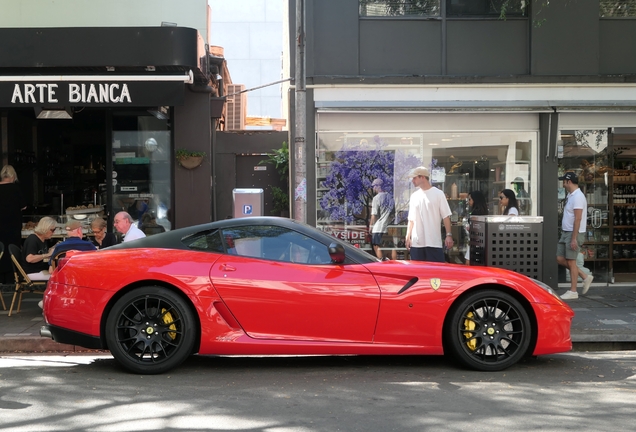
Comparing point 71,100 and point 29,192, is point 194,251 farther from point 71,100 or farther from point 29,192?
point 29,192

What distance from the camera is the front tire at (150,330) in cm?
606

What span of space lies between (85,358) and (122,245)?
4.67 ft

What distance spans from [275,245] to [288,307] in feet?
1.91

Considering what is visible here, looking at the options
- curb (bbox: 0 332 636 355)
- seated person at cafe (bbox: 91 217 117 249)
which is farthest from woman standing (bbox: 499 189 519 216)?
seated person at cafe (bbox: 91 217 117 249)

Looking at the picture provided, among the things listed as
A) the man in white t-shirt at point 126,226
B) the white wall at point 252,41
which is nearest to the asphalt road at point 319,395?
the man in white t-shirt at point 126,226

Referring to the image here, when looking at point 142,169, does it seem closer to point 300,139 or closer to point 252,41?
point 300,139

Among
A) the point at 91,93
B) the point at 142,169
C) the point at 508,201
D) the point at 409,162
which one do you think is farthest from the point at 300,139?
the point at 142,169

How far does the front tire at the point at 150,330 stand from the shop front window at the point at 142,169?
6.47 m

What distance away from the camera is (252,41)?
3600cm

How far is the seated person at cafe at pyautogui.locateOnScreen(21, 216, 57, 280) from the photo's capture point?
9.37m

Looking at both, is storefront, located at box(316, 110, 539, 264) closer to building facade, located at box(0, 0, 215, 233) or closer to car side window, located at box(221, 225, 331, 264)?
building facade, located at box(0, 0, 215, 233)

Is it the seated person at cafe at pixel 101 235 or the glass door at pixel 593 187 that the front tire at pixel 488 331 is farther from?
the glass door at pixel 593 187

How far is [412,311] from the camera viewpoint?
20.1ft

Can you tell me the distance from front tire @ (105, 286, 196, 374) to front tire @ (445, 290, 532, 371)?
2.23 m
